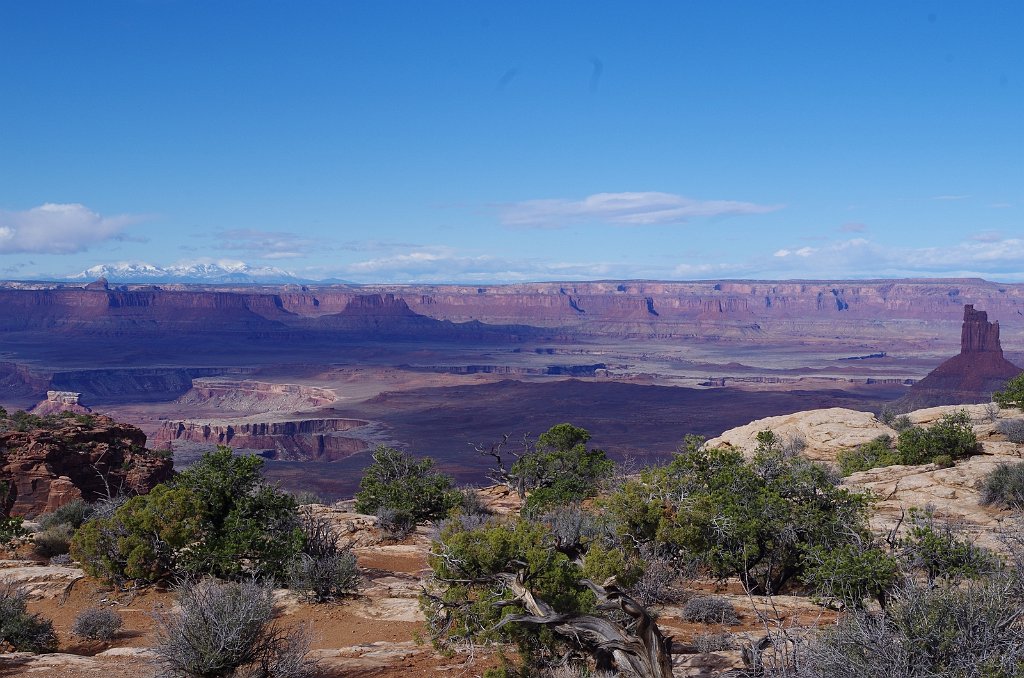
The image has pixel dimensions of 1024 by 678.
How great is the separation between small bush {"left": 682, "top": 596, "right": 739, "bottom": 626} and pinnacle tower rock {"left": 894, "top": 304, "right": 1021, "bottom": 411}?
84.1m

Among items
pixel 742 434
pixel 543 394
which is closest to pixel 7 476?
pixel 742 434

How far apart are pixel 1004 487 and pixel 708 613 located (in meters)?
9.42

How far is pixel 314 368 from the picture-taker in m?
146

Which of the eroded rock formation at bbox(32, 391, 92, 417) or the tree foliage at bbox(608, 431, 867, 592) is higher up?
the tree foliage at bbox(608, 431, 867, 592)

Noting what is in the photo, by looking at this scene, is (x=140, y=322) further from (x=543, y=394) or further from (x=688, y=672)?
(x=688, y=672)

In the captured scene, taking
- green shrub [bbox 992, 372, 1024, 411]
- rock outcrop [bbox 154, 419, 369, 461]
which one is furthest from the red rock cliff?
green shrub [bbox 992, 372, 1024, 411]

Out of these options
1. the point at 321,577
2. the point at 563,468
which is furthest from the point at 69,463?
the point at 321,577

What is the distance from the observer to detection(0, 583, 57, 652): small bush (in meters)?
10.0

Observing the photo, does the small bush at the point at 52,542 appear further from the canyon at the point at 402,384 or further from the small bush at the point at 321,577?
the canyon at the point at 402,384

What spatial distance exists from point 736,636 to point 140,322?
20964cm

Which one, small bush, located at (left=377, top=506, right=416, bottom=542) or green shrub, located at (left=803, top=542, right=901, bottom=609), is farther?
small bush, located at (left=377, top=506, right=416, bottom=542)

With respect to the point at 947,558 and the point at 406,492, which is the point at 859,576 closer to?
the point at 947,558

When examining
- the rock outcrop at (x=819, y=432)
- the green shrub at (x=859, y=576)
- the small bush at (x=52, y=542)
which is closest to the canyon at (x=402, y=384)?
the rock outcrop at (x=819, y=432)

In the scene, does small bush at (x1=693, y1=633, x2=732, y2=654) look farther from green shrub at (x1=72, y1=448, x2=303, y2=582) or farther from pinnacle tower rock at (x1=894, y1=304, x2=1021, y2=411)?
pinnacle tower rock at (x1=894, y1=304, x2=1021, y2=411)
